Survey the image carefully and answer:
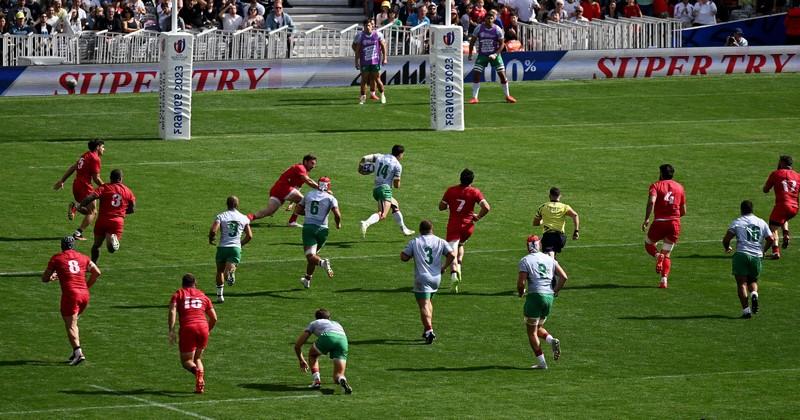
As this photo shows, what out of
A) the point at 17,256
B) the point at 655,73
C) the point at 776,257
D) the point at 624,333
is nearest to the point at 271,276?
the point at 17,256

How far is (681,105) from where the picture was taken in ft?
156

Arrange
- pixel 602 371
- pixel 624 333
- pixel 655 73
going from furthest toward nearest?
1. pixel 655 73
2. pixel 624 333
3. pixel 602 371

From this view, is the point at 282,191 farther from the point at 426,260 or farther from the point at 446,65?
the point at 446,65

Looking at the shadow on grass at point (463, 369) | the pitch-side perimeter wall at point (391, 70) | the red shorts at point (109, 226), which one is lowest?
the shadow on grass at point (463, 369)

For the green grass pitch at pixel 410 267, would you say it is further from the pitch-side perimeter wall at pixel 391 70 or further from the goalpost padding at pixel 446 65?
the goalpost padding at pixel 446 65

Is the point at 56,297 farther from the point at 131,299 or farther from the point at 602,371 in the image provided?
the point at 602,371

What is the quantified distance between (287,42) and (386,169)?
19.8 meters

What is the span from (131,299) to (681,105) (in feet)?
83.4

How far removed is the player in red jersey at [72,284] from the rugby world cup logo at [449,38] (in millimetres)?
19909

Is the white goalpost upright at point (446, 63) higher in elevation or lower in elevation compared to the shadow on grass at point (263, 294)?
higher

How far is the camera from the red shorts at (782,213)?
29.7 metres

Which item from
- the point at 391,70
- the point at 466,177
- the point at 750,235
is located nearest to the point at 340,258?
the point at 466,177

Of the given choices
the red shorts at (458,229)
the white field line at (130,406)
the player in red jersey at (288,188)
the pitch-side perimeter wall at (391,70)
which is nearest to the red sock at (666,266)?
the red shorts at (458,229)

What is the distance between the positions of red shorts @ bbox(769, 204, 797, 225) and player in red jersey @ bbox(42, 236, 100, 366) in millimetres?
14007
